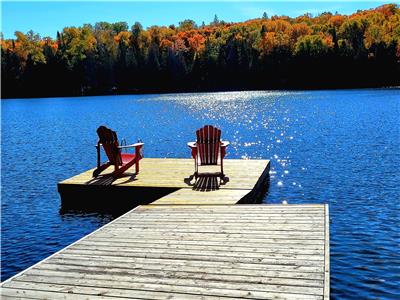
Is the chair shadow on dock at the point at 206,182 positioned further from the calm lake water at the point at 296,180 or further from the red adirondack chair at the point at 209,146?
the calm lake water at the point at 296,180

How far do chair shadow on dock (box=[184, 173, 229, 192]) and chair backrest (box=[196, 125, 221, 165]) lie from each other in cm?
42

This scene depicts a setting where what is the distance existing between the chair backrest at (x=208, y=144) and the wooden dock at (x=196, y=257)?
2263 mm

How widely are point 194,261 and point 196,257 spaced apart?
0.16 m

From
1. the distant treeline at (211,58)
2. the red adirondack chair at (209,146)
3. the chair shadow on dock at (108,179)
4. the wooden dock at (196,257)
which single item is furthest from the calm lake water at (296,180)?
the distant treeline at (211,58)

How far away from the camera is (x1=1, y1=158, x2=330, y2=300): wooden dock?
17.3 ft

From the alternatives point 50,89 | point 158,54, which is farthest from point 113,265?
point 50,89

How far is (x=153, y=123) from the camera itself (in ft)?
133

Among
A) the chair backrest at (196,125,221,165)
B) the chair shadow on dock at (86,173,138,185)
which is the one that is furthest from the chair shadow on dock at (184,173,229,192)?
the chair shadow on dock at (86,173,138,185)

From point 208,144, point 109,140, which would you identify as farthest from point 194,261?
point 109,140

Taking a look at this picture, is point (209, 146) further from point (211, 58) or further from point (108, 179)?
point (211, 58)

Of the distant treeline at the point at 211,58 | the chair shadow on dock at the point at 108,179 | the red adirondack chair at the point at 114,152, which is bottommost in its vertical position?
the chair shadow on dock at the point at 108,179

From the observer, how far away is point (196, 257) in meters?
6.31

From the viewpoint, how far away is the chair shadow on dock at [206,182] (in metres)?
11.5

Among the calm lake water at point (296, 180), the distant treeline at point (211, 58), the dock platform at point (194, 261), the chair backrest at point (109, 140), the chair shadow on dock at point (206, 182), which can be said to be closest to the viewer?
the dock platform at point (194, 261)
